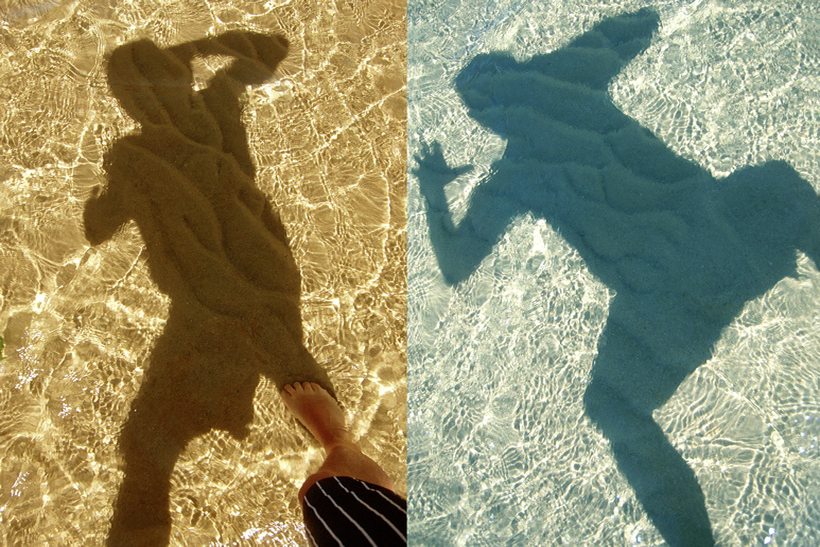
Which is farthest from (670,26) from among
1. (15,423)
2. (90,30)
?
(15,423)

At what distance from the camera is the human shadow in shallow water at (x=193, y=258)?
10.2 ft

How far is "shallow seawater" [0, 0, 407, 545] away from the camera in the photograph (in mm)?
3076

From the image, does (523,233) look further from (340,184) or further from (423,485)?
(423,485)

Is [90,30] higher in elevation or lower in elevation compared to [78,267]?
higher

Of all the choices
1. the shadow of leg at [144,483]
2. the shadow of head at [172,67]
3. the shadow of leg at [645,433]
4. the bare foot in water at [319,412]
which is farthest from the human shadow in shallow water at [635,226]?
the shadow of leg at [144,483]

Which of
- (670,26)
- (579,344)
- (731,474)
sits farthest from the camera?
(670,26)

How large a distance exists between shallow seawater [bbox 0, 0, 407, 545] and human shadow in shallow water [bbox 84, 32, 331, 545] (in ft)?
0.25

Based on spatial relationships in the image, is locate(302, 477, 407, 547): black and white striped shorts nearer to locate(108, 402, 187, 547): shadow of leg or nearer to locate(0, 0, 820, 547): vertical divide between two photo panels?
locate(0, 0, 820, 547): vertical divide between two photo panels

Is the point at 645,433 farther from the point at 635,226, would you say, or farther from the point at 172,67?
the point at 172,67

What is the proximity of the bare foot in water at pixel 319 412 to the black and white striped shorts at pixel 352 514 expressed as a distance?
29cm

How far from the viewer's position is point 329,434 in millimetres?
3055

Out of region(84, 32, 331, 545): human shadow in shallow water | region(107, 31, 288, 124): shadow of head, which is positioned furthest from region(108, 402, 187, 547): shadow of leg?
region(107, 31, 288, 124): shadow of head

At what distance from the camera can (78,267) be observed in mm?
3275

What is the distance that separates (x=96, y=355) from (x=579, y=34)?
11.5 ft
